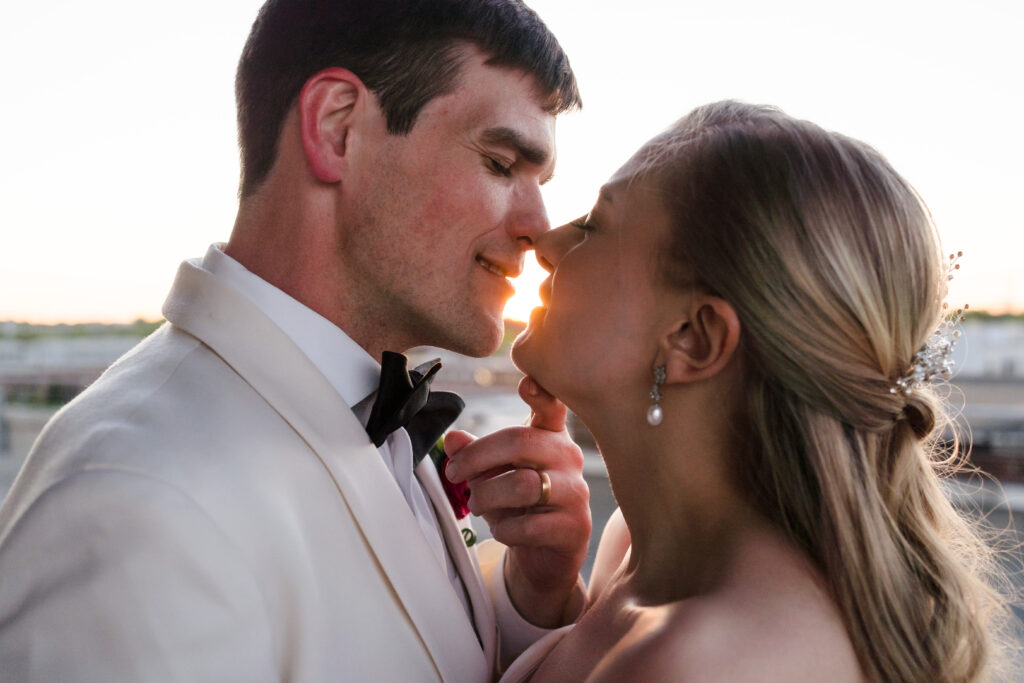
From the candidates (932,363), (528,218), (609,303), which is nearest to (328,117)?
(528,218)

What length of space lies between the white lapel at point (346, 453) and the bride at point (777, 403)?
0.16 m

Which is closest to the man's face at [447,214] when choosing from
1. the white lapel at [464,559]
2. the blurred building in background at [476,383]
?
the white lapel at [464,559]

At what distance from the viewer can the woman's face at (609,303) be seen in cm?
127

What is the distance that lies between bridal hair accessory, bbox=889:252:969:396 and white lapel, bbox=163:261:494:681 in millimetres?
732

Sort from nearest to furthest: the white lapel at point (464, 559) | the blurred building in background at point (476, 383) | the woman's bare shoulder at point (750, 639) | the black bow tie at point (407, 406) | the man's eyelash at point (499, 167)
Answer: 1. the woman's bare shoulder at point (750, 639)
2. the black bow tie at point (407, 406)
3. the white lapel at point (464, 559)
4. the man's eyelash at point (499, 167)
5. the blurred building in background at point (476, 383)

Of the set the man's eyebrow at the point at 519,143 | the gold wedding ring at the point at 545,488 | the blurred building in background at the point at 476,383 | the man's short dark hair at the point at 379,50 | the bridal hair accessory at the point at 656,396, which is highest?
the man's short dark hair at the point at 379,50

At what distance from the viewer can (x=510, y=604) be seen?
1.80 m

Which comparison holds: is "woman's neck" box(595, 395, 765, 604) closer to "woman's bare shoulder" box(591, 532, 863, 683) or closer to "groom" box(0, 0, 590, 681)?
"woman's bare shoulder" box(591, 532, 863, 683)

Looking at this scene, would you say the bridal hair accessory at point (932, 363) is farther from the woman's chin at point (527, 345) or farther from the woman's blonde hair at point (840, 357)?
the woman's chin at point (527, 345)

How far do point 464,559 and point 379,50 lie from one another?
96cm

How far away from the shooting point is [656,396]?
4.18ft

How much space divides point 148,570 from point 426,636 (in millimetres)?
432

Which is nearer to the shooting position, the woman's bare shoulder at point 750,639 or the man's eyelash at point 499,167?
the woman's bare shoulder at point 750,639

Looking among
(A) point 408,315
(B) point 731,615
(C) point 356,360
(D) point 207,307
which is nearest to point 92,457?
(D) point 207,307
